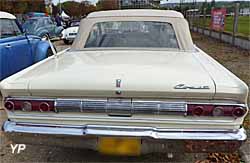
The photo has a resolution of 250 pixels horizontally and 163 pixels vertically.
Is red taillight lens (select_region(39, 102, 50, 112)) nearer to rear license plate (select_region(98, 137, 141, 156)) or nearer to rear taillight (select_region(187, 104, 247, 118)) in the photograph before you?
rear license plate (select_region(98, 137, 141, 156))

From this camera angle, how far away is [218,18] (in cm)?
1566

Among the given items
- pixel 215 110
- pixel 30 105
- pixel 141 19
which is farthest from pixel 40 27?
pixel 215 110

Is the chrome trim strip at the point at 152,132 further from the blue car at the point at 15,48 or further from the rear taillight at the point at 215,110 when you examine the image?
the blue car at the point at 15,48

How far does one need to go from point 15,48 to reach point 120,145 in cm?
398

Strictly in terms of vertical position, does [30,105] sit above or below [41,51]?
below

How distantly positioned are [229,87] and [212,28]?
16.2 meters

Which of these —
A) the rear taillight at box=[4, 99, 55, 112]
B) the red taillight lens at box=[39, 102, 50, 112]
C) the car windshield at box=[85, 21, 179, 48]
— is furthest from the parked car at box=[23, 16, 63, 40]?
the red taillight lens at box=[39, 102, 50, 112]

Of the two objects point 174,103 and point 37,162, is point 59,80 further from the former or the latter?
point 37,162

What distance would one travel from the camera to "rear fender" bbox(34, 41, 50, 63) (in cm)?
660

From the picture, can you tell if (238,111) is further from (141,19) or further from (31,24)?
(31,24)

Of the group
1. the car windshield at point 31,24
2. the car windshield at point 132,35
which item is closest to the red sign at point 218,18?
the car windshield at point 31,24

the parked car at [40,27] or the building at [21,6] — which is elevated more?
the building at [21,6]

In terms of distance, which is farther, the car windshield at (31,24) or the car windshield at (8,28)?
the car windshield at (31,24)

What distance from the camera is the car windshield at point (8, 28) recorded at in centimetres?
583
